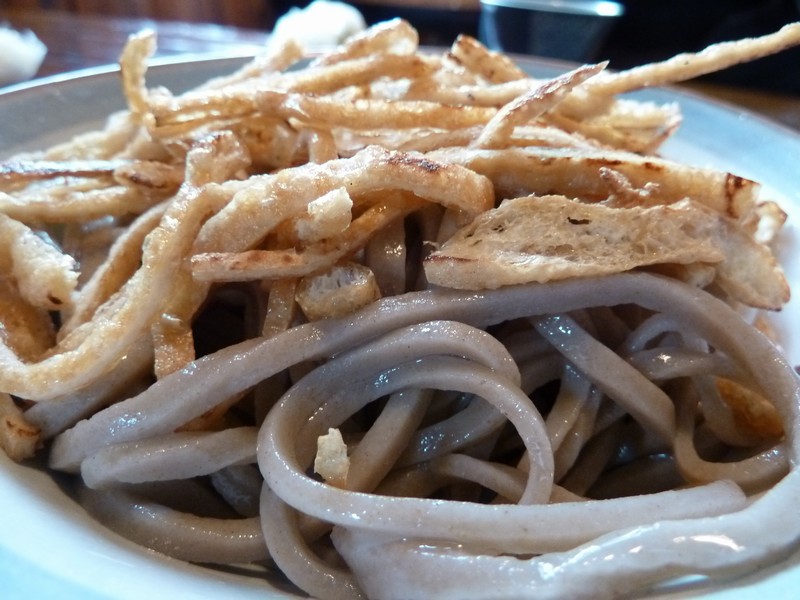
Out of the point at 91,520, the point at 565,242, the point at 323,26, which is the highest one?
the point at 565,242

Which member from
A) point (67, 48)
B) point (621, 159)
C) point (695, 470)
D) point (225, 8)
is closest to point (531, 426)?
point (695, 470)

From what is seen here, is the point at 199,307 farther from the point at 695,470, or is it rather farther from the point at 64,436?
the point at 695,470

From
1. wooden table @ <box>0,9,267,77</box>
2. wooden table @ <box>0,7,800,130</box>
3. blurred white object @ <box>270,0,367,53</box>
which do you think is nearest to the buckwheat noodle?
wooden table @ <box>0,7,800,130</box>

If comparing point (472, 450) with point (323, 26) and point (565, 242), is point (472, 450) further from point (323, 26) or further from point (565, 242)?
point (323, 26)

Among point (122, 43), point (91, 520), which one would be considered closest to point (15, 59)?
point (122, 43)

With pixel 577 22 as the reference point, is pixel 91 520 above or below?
below

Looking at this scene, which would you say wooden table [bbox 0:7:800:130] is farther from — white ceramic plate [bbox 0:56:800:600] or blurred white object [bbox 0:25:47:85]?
white ceramic plate [bbox 0:56:800:600]
